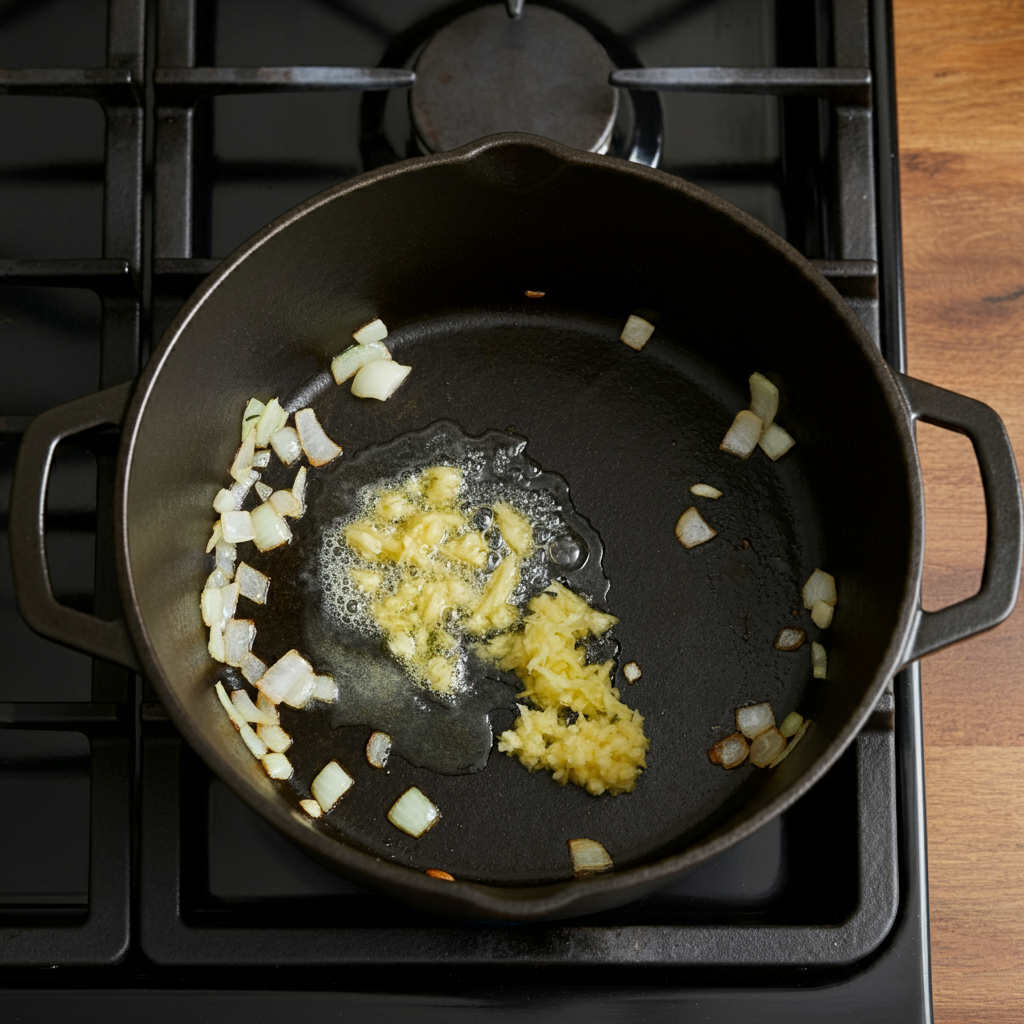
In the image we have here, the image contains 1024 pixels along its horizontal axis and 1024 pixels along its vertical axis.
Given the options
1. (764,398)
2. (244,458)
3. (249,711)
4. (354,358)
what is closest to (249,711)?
(249,711)

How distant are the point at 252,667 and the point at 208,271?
0.34 m

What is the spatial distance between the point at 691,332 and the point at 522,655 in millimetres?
350

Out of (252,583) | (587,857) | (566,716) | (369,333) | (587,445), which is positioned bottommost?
(587,857)

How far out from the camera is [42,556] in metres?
0.68

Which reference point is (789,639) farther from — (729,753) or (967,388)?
(967,388)

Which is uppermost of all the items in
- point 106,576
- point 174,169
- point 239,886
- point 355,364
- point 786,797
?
point 174,169

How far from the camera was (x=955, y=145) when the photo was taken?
3.15 feet

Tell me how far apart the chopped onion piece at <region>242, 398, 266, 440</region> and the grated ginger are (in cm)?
30

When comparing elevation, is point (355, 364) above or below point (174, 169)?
below

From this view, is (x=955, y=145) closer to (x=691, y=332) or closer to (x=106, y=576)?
(x=691, y=332)

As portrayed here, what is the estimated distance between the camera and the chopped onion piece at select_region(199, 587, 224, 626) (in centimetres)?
87

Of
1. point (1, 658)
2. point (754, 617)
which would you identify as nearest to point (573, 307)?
point (754, 617)

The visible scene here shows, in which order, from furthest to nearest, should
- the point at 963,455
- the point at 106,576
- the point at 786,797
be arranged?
the point at 963,455 → the point at 106,576 → the point at 786,797

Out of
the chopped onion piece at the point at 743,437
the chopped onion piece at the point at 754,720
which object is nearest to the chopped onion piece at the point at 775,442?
the chopped onion piece at the point at 743,437
